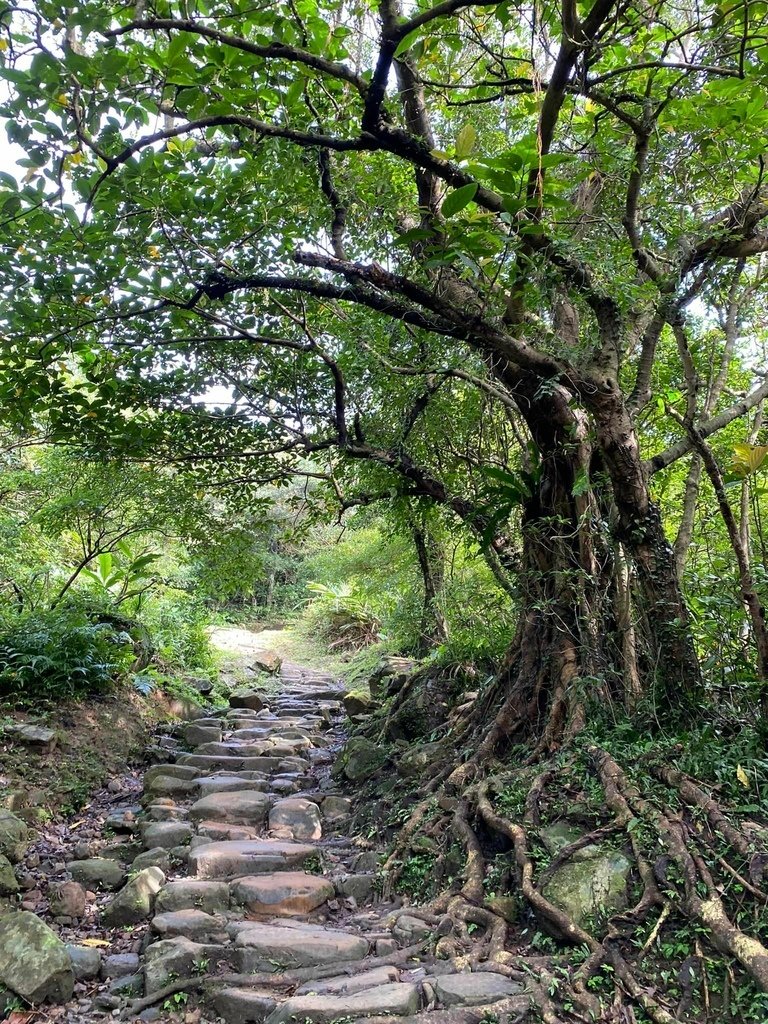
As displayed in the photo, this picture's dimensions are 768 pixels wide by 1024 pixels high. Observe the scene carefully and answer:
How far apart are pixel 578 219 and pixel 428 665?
186 inches

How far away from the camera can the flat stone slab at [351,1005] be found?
8.91 ft

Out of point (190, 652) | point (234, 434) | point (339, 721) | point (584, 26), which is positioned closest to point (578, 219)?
point (584, 26)

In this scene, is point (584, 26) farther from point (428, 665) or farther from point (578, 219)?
point (428, 665)

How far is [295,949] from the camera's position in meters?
3.42

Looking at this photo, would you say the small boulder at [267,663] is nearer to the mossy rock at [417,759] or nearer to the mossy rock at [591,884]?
the mossy rock at [417,759]

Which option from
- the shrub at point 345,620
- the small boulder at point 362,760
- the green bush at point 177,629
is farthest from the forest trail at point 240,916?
the shrub at point 345,620

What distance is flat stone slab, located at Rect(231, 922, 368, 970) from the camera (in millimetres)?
3363

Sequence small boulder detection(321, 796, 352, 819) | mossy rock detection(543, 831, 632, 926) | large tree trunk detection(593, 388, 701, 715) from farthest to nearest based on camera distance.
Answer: small boulder detection(321, 796, 352, 819), large tree trunk detection(593, 388, 701, 715), mossy rock detection(543, 831, 632, 926)

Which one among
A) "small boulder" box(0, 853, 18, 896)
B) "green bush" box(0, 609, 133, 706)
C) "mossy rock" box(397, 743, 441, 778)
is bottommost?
"small boulder" box(0, 853, 18, 896)

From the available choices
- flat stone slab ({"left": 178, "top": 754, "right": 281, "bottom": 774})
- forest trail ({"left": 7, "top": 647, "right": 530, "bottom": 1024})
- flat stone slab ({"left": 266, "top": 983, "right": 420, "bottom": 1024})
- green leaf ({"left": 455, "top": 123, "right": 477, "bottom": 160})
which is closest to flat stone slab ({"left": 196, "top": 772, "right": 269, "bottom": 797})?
forest trail ({"left": 7, "top": 647, "right": 530, "bottom": 1024})

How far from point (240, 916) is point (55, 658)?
3.98 metres

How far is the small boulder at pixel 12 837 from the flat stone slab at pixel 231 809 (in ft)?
4.15

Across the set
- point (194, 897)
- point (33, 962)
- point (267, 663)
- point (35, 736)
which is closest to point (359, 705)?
point (35, 736)

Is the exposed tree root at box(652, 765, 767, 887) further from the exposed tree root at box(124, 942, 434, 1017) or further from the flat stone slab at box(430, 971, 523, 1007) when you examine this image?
the exposed tree root at box(124, 942, 434, 1017)
